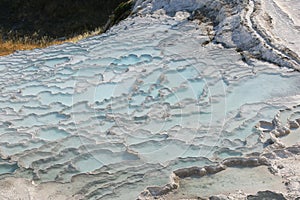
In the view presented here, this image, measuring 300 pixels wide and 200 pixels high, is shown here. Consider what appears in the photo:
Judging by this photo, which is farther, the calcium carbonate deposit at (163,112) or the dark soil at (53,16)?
the dark soil at (53,16)

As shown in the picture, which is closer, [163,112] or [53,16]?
[163,112]

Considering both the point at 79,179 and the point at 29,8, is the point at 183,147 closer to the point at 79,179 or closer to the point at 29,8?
A: the point at 79,179

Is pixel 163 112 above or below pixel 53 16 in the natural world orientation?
above

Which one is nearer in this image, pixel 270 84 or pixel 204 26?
pixel 270 84

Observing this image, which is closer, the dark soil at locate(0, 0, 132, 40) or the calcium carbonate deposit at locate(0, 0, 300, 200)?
the calcium carbonate deposit at locate(0, 0, 300, 200)

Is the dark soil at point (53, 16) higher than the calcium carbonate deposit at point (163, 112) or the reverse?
the reverse

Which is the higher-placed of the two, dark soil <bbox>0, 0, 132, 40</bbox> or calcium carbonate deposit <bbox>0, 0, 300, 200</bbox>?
calcium carbonate deposit <bbox>0, 0, 300, 200</bbox>

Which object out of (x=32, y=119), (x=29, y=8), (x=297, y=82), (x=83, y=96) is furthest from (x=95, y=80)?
(x=29, y=8)

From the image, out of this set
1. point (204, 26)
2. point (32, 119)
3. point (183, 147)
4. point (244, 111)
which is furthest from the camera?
point (204, 26)
